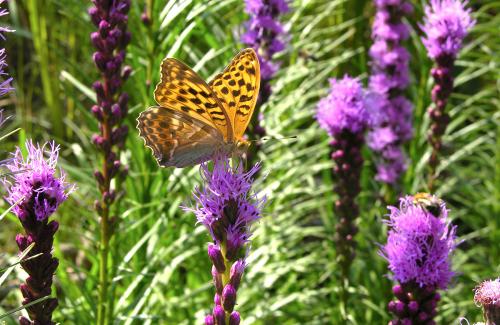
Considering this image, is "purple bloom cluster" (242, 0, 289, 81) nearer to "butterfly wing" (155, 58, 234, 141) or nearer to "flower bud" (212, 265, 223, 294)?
"butterfly wing" (155, 58, 234, 141)

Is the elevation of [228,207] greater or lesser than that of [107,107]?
lesser

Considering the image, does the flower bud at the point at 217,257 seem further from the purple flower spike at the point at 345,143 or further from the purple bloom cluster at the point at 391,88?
the purple bloom cluster at the point at 391,88

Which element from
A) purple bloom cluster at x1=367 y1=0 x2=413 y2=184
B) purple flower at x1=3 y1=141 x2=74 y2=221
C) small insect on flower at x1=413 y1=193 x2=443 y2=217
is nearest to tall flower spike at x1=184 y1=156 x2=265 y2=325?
purple flower at x1=3 y1=141 x2=74 y2=221

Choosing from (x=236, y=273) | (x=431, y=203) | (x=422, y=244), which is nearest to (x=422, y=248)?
(x=422, y=244)

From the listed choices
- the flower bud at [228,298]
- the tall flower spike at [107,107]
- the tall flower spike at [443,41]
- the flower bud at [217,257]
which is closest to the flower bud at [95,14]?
the tall flower spike at [107,107]

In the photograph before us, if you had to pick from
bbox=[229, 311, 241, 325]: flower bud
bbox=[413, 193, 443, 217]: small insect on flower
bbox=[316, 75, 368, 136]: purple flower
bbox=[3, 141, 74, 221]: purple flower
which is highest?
bbox=[316, 75, 368, 136]: purple flower

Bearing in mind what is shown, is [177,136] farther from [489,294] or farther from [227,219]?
[489,294]
